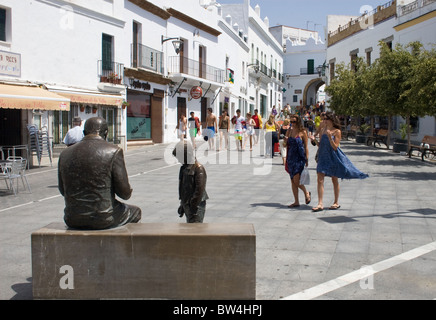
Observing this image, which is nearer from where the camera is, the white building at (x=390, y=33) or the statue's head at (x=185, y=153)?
the statue's head at (x=185, y=153)

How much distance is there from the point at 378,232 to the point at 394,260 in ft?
4.22

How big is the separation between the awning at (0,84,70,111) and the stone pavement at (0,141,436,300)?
192 cm

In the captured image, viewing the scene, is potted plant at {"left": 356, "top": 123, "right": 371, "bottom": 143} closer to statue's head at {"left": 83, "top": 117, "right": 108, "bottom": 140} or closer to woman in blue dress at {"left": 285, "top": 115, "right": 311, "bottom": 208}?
woman in blue dress at {"left": 285, "top": 115, "right": 311, "bottom": 208}

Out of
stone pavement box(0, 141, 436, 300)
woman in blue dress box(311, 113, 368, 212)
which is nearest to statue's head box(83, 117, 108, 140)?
stone pavement box(0, 141, 436, 300)

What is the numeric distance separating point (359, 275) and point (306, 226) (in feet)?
6.91

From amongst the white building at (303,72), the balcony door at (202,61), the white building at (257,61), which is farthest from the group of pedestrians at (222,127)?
the white building at (303,72)

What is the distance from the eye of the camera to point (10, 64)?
47.5 feet

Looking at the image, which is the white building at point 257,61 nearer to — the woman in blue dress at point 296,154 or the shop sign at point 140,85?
the shop sign at point 140,85

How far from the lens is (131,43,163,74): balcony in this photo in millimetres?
22453

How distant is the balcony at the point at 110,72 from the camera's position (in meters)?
19.5

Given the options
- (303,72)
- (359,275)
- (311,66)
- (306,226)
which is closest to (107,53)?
(306,226)

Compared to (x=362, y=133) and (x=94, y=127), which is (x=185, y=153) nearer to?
(x=94, y=127)
